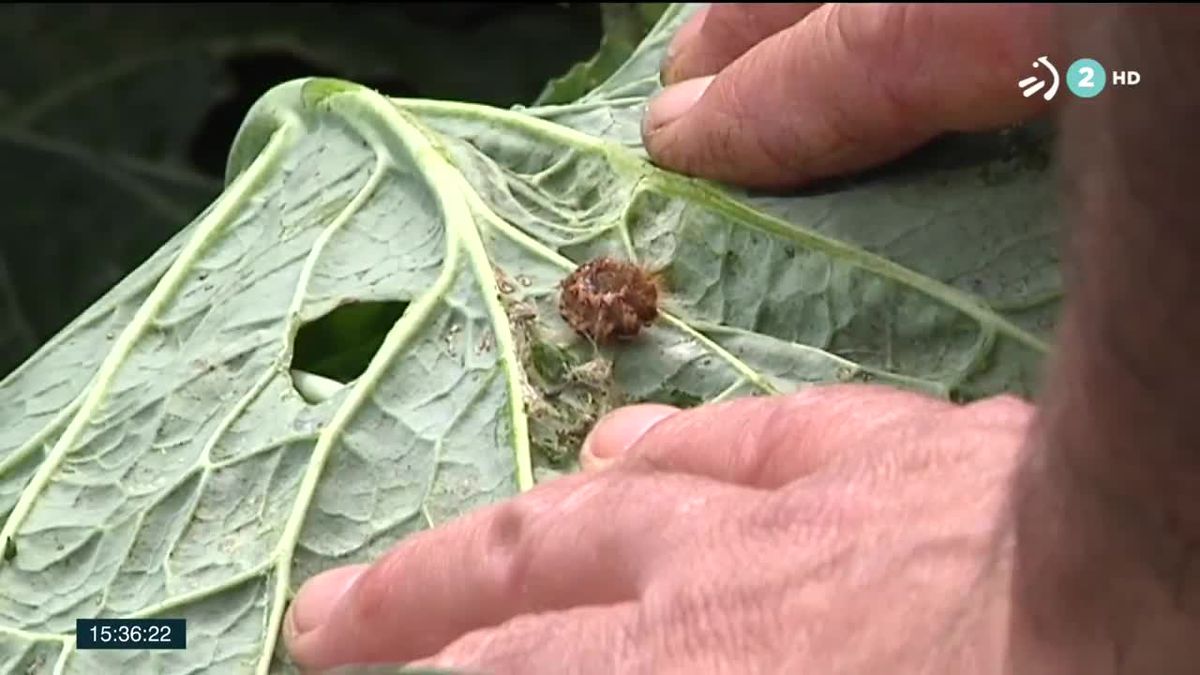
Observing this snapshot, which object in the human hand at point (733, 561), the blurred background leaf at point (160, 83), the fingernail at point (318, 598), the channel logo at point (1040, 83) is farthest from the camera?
the blurred background leaf at point (160, 83)

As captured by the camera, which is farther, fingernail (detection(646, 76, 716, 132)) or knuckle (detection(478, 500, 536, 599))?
fingernail (detection(646, 76, 716, 132))

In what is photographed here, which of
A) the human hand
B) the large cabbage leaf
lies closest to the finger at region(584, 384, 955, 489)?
the human hand

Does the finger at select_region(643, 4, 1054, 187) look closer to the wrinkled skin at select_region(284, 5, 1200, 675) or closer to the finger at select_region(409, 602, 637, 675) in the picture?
the wrinkled skin at select_region(284, 5, 1200, 675)

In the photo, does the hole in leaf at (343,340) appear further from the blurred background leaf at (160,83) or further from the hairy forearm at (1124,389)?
the blurred background leaf at (160,83)

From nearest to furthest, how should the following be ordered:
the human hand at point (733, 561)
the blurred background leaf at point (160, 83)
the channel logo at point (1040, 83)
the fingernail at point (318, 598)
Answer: the channel logo at point (1040, 83)
the human hand at point (733, 561)
the fingernail at point (318, 598)
the blurred background leaf at point (160, 83)

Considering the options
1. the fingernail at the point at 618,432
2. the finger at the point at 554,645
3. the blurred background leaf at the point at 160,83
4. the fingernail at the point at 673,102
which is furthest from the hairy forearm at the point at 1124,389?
the blurred background leaf at the point at 160,83
